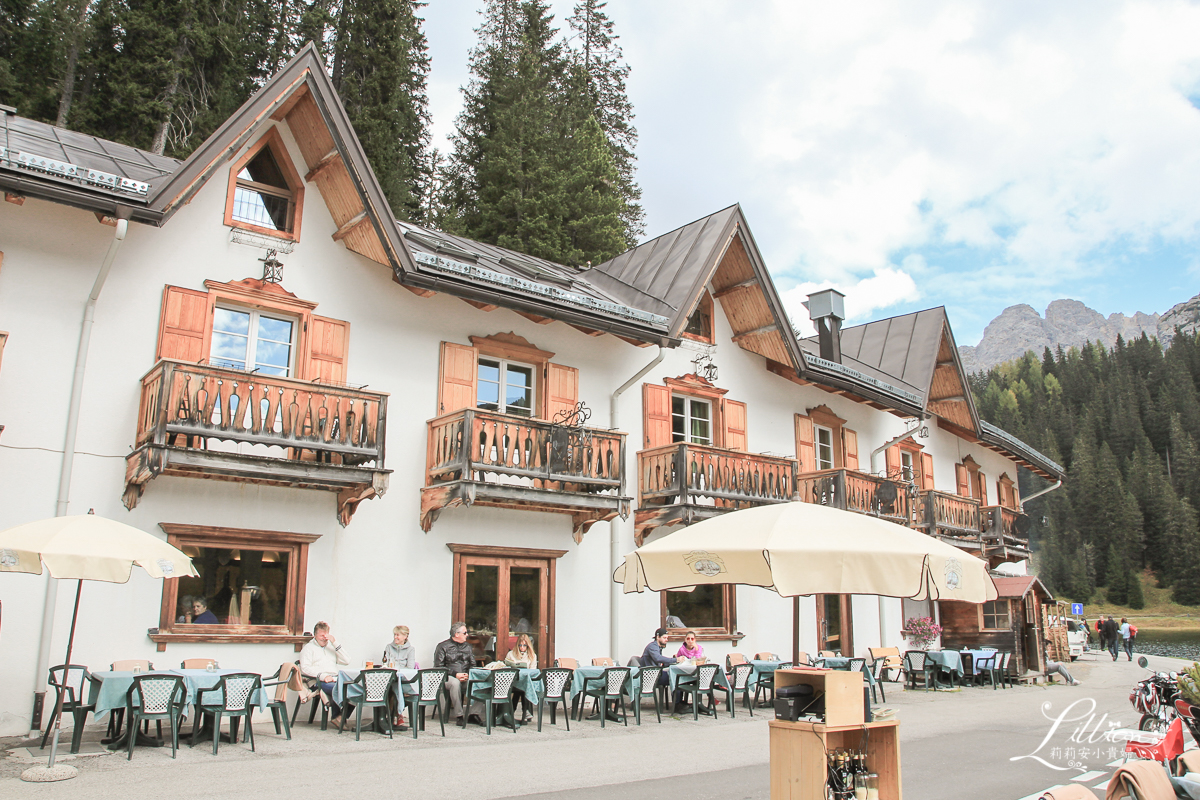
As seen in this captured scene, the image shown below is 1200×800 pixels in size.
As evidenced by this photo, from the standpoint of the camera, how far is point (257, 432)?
1150 centimetres

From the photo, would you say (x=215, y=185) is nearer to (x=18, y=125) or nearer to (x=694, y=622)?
(x=18, y=125)

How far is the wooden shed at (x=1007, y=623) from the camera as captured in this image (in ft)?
70.8

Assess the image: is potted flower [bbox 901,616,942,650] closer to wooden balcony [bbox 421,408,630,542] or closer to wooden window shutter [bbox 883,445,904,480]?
wooden window shutter [bbox 883,445,904,480]

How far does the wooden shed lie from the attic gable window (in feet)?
56.7

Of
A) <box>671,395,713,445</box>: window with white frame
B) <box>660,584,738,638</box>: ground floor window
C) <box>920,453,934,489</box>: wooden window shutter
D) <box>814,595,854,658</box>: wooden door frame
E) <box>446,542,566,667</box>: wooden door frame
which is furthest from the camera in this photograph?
<box>920,453,934,489</box>: wooden window shutter

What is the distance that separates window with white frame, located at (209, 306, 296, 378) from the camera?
12727 mm

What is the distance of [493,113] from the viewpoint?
1217 inches

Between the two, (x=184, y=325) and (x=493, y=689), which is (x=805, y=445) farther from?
(x=184, y=325)

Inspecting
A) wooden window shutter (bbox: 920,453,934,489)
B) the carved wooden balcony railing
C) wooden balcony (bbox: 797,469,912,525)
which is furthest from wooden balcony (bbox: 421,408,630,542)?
wooden window shutter (bbox: 920,453,934,489)

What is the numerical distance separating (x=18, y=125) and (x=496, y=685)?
10.4 m

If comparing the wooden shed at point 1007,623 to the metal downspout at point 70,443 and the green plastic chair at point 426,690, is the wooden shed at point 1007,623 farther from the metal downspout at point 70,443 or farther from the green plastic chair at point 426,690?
the metal downspout at point 70,443

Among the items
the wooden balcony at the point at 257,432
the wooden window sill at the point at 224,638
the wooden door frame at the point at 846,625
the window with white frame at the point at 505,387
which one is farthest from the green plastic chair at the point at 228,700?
the wooden door frame at the point at 846,625

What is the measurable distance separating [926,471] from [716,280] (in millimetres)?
9179

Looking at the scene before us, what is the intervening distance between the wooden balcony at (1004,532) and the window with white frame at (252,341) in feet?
61.2
